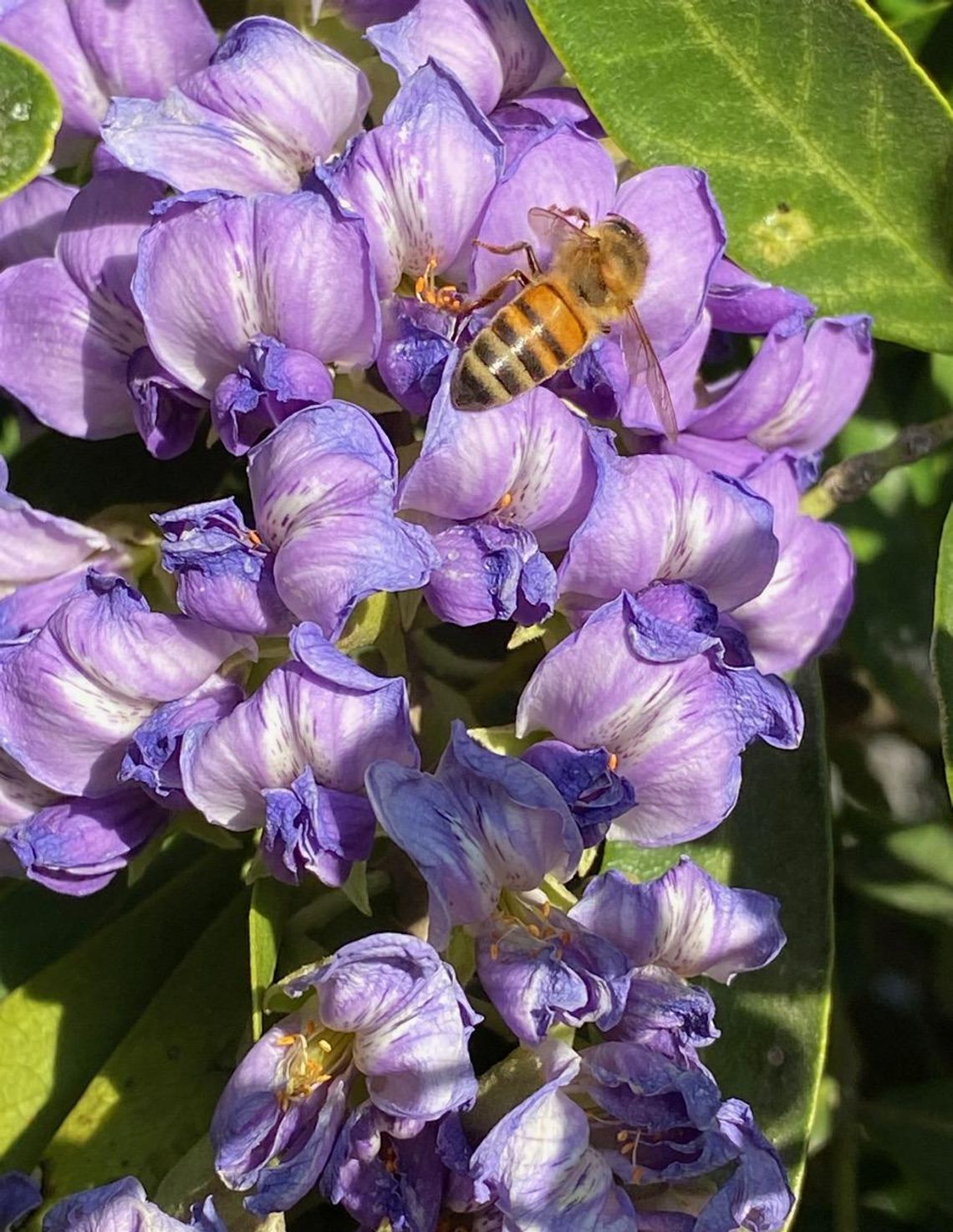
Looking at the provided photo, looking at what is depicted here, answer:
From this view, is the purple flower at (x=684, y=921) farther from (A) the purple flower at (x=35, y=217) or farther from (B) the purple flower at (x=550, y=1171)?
(A) the purple flower at (x=35, y=217)

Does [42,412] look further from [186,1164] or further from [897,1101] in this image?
[897,1101]

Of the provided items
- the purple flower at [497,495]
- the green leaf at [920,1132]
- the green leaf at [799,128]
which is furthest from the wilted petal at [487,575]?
the green leaf at [920,1132]

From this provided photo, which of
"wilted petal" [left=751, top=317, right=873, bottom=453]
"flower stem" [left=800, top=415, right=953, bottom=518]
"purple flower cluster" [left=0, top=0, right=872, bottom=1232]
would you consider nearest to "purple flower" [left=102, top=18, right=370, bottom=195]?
"purple flower cluster" [left=0, top=0, right=872, bottom=1232]

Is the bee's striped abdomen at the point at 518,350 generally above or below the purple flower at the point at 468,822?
above

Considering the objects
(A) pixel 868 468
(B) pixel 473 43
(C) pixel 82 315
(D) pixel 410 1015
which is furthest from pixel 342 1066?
(B) pixel 473 43

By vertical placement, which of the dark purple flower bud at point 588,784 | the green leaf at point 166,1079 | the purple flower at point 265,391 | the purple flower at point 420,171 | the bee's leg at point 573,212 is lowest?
the green leaf at point 166,1079

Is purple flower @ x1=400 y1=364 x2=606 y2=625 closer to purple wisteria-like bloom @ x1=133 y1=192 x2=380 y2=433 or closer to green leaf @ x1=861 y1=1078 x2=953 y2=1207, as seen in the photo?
purple wisteria-like bloom @ x1=133 y1=192 x2=380 y2=433

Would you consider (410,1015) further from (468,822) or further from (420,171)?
(420,171)
